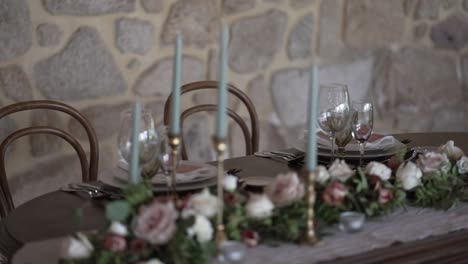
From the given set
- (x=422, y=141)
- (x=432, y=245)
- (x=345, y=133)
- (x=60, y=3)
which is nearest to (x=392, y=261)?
(x=432, y=245)

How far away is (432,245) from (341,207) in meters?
0.17

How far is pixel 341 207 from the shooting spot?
4.39 feet

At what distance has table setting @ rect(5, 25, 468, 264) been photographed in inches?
43.6

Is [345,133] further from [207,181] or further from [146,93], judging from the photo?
[146,93]

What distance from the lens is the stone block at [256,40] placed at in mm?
2781

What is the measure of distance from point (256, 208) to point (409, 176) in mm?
357

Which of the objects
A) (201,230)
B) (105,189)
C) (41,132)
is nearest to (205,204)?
(201,230)

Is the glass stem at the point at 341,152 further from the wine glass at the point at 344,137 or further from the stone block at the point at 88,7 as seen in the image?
the stone block at the point at 88,7

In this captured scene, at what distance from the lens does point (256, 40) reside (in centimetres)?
282

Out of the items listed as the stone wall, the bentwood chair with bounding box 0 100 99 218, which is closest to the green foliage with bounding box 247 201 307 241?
the bentwood chair with bounding box 0 100 99 218

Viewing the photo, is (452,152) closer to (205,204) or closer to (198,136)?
(205,204)

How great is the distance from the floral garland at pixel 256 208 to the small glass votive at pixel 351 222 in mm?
18

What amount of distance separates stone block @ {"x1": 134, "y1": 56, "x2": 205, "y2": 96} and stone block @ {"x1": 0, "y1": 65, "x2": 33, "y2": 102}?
391mm

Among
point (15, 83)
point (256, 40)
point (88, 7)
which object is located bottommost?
point (15, 83)
